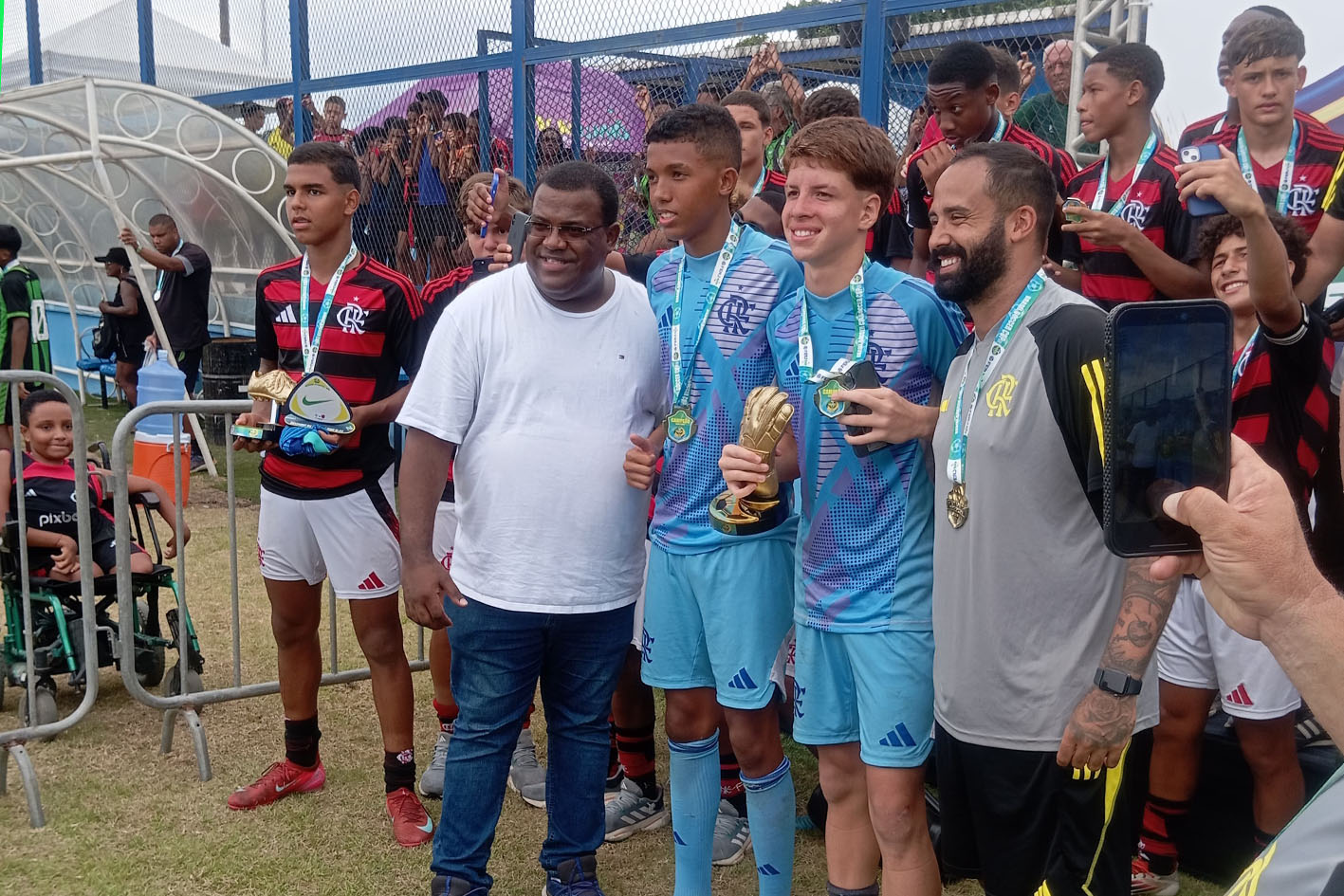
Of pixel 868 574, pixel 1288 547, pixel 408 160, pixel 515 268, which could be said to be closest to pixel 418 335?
pixel 515 268

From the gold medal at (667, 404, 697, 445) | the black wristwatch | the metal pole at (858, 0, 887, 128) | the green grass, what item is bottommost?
the green grass

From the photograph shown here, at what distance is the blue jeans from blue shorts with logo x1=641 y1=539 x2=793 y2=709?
0.24 m

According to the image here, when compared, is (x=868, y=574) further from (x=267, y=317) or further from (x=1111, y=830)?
(x=267, y=317)

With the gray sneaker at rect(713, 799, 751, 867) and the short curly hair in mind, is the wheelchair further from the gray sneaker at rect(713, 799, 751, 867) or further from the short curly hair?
the short curly hair

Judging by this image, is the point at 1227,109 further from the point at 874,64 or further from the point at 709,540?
the point at 709,540

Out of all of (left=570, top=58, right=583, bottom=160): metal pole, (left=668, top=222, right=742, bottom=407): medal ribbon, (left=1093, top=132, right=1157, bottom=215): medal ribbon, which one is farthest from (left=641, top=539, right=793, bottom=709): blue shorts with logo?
(left=570, top=58, right=583, bottom=160): metal pole

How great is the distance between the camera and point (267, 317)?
433 cm

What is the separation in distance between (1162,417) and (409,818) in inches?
130

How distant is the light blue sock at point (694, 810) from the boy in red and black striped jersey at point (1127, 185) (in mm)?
1985

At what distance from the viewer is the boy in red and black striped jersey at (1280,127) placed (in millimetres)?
3854

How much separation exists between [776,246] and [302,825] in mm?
2612

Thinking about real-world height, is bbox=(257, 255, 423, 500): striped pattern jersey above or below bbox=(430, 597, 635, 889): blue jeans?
above

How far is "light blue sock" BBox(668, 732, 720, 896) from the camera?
3373 millimetres

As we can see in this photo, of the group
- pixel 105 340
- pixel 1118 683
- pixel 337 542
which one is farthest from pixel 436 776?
pixel 105 340
